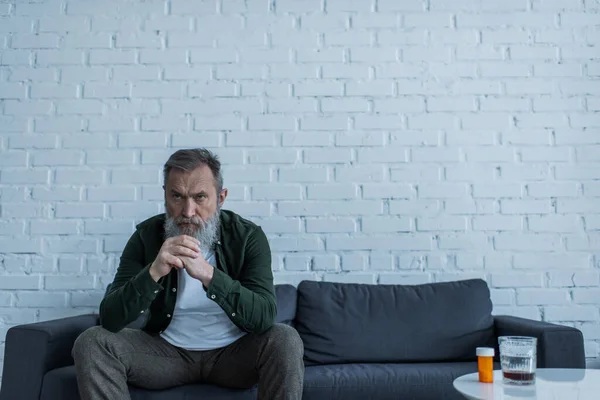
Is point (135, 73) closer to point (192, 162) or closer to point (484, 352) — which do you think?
point (192, 162)

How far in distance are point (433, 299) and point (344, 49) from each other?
1.27 m

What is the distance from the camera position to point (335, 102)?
9.81 ft

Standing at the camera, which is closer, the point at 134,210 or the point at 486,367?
the point at 486,367

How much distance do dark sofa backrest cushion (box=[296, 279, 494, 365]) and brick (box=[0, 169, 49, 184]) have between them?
1347mm

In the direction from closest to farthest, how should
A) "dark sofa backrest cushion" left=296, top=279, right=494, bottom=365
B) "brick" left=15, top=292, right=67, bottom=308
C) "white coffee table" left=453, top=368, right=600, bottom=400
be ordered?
"white coffee table" left=453, top=368, right=600, bottom=400
"dark sofa backrest cushion" left=296, top=279, right=494, bottom=365
"brick" left=15, top=292, right=67, bottom=308

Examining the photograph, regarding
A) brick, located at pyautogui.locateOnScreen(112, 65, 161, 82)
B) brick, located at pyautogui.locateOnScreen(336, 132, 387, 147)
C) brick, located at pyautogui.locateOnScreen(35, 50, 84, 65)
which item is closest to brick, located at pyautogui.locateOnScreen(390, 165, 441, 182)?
brick, located at pyautogui.locateOnScreen(336, 132, 387, 147)

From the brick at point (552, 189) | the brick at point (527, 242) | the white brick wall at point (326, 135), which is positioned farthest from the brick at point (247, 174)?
the brick at point (552, 189)

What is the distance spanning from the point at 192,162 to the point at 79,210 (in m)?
1.01

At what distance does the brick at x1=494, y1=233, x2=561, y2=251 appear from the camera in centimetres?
292

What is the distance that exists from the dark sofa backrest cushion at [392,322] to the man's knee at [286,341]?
1.83 feet

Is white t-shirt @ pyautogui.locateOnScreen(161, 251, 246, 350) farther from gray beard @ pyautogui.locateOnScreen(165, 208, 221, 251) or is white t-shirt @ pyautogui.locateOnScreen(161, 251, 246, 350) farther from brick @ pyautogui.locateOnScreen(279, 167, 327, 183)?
brick @ pyautogui.locateOnScreen(279, 167, 327, 183)

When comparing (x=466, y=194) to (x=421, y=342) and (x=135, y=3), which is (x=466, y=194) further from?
(x=135, y=3)

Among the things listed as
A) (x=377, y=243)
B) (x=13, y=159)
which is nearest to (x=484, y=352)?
(x=377, y=243)

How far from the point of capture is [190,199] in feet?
7.07
